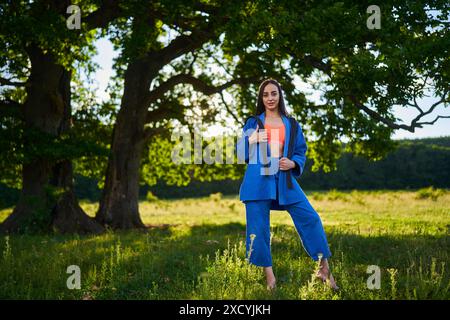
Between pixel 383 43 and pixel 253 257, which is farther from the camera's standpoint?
pixel 383 43

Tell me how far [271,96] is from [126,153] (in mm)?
10304

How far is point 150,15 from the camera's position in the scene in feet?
41.6

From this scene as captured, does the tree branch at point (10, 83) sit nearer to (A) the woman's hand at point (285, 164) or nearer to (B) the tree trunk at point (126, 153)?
(B) the tree trunk at point (126, 153)

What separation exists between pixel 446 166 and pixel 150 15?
29.7m

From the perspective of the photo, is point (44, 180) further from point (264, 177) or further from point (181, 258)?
point (264, 177)

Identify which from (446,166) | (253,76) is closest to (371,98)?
(253,76)

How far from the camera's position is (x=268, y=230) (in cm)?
520

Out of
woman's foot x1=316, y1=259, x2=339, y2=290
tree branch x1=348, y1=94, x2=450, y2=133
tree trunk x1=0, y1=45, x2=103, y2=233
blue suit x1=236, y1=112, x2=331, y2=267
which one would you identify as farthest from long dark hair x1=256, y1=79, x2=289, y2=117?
tree trunk x1=0, y1=45, x2=103, y2=233

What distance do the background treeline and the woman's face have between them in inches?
1255

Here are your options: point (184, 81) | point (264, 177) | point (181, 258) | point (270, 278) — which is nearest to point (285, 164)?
point (264, 177)

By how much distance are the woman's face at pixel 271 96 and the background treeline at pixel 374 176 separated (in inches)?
1255

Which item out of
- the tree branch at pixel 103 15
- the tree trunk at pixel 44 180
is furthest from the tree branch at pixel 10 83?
the tree branch at pixel 103 15
